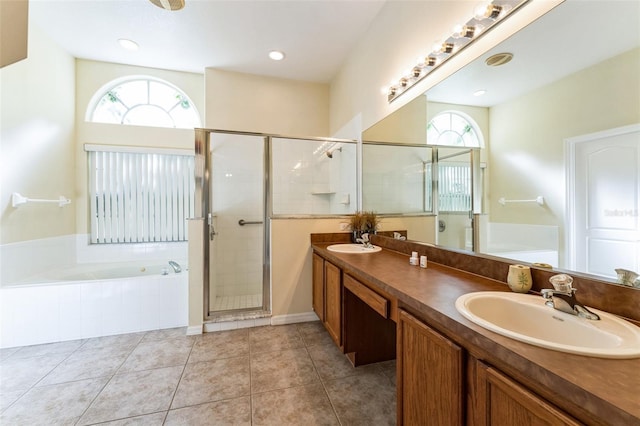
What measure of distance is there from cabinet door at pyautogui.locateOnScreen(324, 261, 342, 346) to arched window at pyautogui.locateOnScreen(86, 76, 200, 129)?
→ 120 inches

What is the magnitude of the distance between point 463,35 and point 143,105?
3.93 metres

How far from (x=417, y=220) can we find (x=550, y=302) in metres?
1.08

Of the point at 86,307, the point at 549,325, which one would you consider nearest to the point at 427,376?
the point at 549,325

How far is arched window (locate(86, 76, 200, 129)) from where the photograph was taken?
3.40 metres

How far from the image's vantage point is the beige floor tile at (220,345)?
2.02m

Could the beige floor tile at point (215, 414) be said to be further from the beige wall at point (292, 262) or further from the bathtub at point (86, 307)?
the bathtub at point (86, 307)

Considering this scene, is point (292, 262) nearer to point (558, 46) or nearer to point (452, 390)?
point (452, 390)

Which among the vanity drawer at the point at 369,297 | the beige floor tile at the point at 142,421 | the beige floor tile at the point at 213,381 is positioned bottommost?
the beige floor tile at the point at 142,421

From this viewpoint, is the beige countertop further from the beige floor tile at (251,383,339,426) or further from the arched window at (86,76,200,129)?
the arched window at (86,76,200,129)

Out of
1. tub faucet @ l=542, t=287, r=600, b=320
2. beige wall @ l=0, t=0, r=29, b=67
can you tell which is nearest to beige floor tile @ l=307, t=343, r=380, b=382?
tub faucet @ l=542, t=287, r=600, b=320

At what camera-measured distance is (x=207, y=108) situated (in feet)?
10.6

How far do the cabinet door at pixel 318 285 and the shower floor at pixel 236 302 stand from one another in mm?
714

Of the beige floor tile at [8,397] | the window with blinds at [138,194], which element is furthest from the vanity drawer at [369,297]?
the window with blinds at [138,194]

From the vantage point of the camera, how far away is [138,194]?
11.3ft
